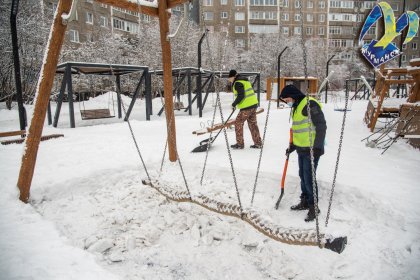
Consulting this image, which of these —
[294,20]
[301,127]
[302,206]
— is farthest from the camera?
[294,20]

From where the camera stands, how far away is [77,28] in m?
30.7

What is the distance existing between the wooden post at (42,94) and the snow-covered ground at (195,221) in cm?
26

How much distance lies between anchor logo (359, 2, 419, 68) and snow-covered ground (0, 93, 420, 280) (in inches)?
96.9

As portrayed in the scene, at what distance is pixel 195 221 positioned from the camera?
3852mm

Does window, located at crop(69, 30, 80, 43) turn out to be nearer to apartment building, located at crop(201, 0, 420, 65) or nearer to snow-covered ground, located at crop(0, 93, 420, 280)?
apartment building, located at crop(201, 0, 420, 65)

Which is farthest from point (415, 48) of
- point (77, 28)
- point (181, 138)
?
point (181, 138)

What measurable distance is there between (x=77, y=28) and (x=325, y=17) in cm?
4044

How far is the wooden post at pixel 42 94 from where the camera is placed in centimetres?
370

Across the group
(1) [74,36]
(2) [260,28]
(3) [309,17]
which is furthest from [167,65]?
(3) [309,17]

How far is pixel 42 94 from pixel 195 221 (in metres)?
2.60

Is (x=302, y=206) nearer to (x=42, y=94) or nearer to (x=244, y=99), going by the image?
(x=244, y=99)

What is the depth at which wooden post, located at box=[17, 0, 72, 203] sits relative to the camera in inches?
146

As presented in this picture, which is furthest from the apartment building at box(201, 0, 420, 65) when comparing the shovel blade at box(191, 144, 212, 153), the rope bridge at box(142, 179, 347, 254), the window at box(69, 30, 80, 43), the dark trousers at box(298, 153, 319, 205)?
the rope bridge at box(142, 179, 347, 254)

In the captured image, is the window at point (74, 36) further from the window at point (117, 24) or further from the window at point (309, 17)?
the window at point (309, 17)
